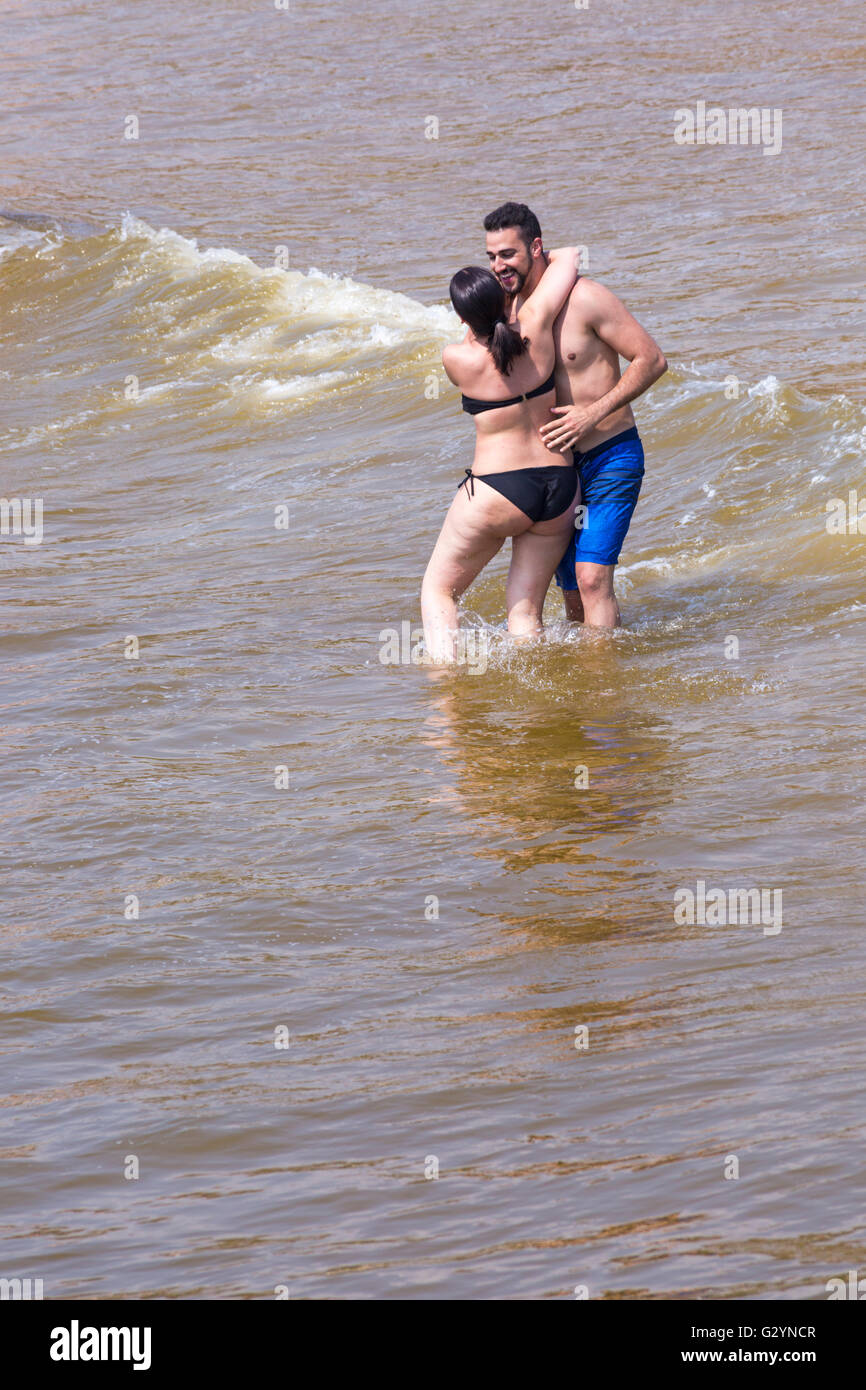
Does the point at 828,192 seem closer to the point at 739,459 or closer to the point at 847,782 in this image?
the point at 739,459

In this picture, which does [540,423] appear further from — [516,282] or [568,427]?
[516,282]

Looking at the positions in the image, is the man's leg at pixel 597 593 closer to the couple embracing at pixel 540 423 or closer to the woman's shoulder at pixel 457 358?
the couple embracing at pixel 540 423

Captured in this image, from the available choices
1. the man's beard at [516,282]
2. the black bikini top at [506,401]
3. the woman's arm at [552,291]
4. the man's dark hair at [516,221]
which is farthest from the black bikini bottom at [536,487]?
the man's dark hair at [516,221]

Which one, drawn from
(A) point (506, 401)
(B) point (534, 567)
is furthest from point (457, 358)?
(B) point (534, 567)

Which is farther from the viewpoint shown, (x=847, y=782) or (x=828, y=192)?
(x=828, y=192)

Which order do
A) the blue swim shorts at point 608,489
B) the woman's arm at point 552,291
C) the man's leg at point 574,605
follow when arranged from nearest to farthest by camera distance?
the woman's arm at point 552,291 → the blue swim shorts at point 608,489 → the man's leg at point 574,605

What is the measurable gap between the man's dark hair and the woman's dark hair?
0.16 meters

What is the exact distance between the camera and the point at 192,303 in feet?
47.4

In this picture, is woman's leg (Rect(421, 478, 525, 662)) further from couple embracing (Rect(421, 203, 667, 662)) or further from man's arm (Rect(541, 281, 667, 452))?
man's arm (Rect(541, 281, 667, 452))

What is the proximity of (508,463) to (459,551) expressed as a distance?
43cm

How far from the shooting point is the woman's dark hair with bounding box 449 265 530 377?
5.75m

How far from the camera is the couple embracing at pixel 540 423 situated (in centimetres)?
600

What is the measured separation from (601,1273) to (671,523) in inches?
230

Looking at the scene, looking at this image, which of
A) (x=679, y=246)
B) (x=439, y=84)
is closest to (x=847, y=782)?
(x=679, y=246)
